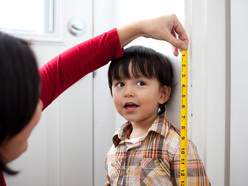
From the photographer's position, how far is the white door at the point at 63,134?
1242 mm

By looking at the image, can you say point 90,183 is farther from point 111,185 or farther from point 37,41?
point 37,41

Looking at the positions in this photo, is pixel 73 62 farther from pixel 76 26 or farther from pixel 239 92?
pixel 239 92

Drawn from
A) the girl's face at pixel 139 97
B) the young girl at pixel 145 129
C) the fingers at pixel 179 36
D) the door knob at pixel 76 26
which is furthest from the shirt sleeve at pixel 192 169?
the door knob at pixel 76 26

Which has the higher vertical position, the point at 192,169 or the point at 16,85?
the point at 16,85

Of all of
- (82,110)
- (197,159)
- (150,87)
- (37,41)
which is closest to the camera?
(197,159)

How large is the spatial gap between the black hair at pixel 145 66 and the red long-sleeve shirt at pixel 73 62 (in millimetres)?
53

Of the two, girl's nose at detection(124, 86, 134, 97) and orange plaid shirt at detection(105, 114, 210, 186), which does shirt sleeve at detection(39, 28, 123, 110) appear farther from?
orange plaid shirt at detection(105, 114, 210, 186)

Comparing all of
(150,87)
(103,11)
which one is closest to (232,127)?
(150,87)

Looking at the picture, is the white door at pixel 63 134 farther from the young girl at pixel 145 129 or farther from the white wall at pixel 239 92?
the white wall at pixel 239 92

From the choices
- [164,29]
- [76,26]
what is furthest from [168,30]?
[76,26]

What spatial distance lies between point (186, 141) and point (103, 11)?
2.87 feet

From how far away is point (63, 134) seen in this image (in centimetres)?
129

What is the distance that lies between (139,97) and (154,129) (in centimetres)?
13

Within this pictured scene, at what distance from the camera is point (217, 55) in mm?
916
